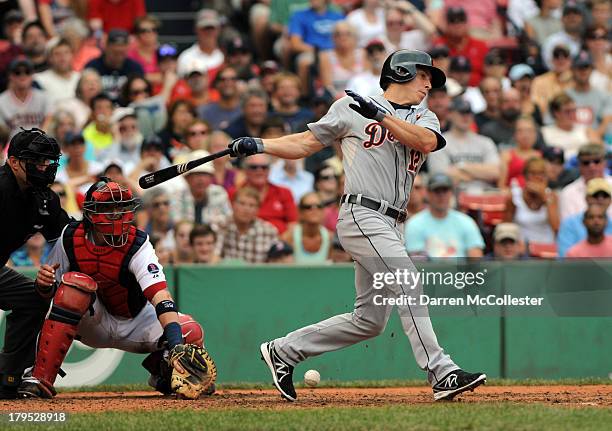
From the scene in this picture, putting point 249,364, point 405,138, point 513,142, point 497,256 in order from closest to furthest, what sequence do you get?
point 405,138
point 249,364
point 497,256
point 513,142

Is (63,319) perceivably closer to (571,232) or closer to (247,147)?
(247,147)

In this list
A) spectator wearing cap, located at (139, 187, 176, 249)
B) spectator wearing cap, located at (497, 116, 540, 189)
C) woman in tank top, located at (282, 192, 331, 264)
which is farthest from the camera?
spectator wearing cap, located at (497, 116, 540, 189)

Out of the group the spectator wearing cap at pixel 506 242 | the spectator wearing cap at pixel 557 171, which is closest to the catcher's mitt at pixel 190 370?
the spectator wearing cap at pixel 506 242

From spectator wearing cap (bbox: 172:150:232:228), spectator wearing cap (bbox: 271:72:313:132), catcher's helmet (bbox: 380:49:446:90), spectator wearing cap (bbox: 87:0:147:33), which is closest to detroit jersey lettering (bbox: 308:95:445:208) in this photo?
catcher's helmet (bbox: 380:49:446:90)

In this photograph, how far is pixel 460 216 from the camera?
1256cm

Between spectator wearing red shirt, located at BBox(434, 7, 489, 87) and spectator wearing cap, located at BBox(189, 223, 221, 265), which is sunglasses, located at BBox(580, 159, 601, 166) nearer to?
spectator wearing red shirt, located at BBox(434, 7, 489, 87)

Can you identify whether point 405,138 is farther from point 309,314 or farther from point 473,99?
point 473,99

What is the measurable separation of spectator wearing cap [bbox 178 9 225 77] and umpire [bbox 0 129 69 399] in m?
7.08

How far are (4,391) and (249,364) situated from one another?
2829mm

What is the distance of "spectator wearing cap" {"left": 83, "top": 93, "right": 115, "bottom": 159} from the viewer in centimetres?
1415

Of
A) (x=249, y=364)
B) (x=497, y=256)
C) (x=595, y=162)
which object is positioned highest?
(x=595, y=162)

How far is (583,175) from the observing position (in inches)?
534

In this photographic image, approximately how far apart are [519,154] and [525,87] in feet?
5.42

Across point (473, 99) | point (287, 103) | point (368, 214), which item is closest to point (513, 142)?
point (473, 99)
